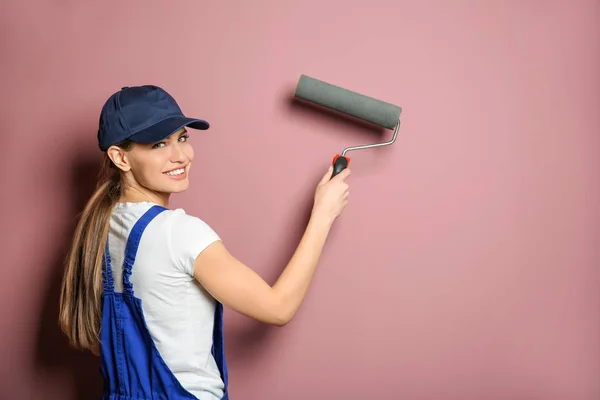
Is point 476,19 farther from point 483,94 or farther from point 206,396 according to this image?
point 206,396

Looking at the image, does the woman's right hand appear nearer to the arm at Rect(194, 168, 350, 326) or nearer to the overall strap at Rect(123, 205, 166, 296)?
the arm at Rect(194, 168, 350, 326)

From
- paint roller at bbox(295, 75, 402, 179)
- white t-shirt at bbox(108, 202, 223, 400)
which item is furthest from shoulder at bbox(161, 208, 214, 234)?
paint roller at bbox(295, 75, 402, 179)

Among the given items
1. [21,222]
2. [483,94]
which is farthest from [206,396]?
[483,94]

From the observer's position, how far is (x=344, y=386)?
1.62 metres

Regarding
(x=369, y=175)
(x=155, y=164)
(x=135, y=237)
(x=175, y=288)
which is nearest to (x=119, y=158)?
(x=155, y=164)

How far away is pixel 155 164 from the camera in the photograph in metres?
1.20

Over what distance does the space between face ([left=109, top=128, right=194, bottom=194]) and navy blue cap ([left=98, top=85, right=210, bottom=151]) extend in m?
0.03

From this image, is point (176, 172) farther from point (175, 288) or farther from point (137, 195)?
point (175, 288)

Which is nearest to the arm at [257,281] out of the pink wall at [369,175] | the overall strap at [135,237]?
the overall strap at [135,237]

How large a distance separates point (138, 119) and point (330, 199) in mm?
429

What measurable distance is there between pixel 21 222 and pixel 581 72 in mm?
1480

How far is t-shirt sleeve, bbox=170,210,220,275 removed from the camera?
3.60 ft

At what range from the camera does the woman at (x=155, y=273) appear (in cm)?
112

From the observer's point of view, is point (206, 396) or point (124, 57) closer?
point (206, 396)
